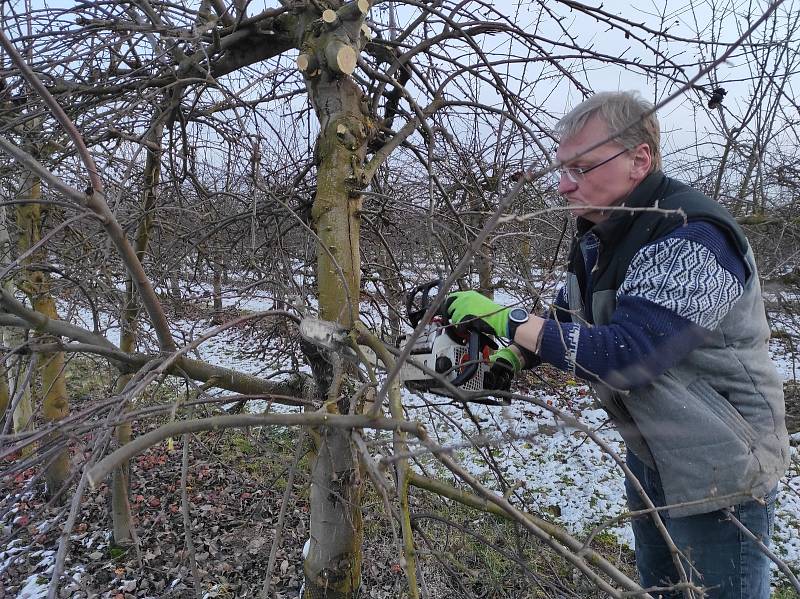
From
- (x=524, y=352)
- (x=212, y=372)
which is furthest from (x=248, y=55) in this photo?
(x=524, y=352)

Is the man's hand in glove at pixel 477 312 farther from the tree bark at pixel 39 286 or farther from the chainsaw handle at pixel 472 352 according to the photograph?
the tree bark at pixel 39 286

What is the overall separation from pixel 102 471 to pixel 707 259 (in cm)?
140

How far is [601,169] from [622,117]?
0.16 metres

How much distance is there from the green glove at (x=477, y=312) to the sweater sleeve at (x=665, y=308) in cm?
23

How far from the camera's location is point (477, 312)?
1593 mm

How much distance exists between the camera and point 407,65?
218 cm

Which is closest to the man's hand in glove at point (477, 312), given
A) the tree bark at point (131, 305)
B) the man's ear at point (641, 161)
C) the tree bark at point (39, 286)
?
the man's ear at point (641, 161)

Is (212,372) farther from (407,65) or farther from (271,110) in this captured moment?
(271,110)

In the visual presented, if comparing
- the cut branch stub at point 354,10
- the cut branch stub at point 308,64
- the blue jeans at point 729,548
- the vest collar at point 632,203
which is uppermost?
the cut branch stub at point 354,10

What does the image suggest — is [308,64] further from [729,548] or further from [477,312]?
[729,548]

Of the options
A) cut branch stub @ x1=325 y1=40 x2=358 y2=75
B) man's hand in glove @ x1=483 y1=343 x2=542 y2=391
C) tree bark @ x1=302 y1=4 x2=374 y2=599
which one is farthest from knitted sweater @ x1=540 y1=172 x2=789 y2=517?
cut branch stub @ x1=325 y1=40 x2=358 y2=75

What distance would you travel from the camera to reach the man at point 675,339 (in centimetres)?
132

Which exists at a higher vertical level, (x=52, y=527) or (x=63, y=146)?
(x=63, y=146)

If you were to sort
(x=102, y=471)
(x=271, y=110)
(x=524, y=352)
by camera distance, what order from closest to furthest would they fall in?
(x=102, y=471) → (x=524, y=352) → (x=271, y=110)
